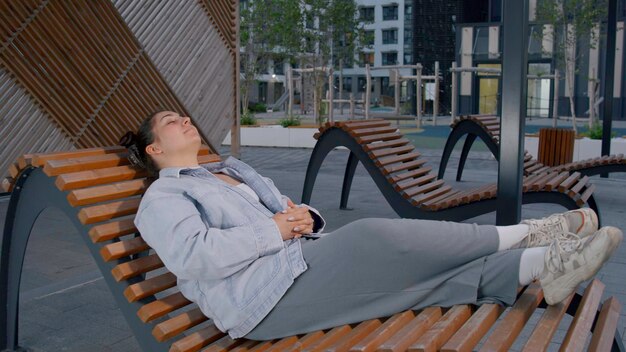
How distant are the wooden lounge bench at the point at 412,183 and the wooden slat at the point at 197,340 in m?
3.37

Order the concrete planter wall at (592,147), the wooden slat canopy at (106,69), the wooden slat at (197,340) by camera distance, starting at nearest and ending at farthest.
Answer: the wooden slat at (197,340) < the wooden slat canopy at (106,69) < the concrete planter wall at (592,147)

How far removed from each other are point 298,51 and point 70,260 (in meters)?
20.7

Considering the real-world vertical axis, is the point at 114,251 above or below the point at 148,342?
above

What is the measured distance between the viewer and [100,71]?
985 centimetres

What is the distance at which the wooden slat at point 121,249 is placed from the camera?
269 cm

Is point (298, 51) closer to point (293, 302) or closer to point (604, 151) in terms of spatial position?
point (604, 151)

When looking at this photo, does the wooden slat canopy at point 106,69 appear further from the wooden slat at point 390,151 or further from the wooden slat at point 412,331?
the wooden slat at point 412,331

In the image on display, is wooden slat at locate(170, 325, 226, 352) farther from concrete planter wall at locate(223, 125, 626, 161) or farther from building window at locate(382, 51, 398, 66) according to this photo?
building window at locate(382, 51, 398, 66)

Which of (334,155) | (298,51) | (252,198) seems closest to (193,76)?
(334,155)

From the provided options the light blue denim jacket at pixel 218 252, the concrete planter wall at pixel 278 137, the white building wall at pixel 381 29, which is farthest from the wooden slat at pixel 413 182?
the white building wall at pixel 381 29

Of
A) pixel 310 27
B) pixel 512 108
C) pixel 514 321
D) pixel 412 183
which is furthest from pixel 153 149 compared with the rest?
pixel 310 27

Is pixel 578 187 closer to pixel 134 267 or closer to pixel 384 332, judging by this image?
pixel 384 332

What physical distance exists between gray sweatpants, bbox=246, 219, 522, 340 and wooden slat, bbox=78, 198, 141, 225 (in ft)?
2.60

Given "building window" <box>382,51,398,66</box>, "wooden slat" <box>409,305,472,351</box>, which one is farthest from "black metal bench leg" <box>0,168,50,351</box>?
"building window" <box>382,51,398,66</box>
